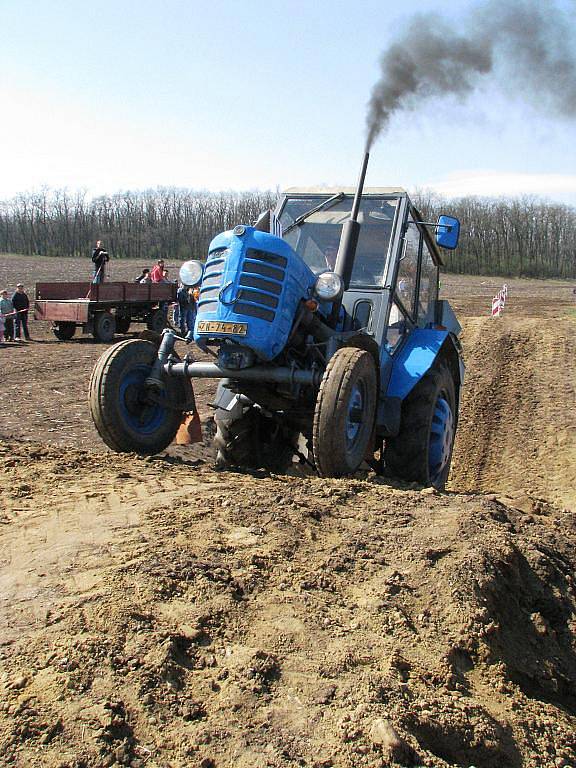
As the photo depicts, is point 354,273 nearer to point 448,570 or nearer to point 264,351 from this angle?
point 264,351

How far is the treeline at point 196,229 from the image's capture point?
71625 millimetres

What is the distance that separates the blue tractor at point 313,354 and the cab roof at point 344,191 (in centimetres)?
2

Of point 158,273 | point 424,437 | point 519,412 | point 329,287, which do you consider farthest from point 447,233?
point 158,273

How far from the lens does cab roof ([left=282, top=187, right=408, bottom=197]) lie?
7.00 metres

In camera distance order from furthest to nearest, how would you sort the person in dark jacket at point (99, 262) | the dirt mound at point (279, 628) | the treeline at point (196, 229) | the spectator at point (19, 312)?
the treeline at point (196, 229) < the person in dark jacket at point (99, 262) < the spectator at point (19, 312) < the dirt mound at point (279, 628)

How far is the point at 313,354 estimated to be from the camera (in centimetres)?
610

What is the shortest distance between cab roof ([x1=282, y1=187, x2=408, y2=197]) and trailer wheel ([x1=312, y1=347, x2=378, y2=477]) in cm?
196

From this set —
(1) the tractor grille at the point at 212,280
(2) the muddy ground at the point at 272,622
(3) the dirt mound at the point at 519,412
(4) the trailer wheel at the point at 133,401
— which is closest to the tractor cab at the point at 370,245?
(1) the tractor grille at the point at 212,280

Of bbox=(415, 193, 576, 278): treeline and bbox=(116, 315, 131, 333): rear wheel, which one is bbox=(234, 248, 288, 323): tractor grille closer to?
bbox=(116, 315, 131, 333): rear wheel

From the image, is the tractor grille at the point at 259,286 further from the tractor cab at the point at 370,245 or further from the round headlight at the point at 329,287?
the tractor cab at the point at 370,245

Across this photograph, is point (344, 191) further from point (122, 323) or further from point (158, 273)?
point (158, 273)

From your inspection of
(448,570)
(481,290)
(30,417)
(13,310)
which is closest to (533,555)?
(448,570)

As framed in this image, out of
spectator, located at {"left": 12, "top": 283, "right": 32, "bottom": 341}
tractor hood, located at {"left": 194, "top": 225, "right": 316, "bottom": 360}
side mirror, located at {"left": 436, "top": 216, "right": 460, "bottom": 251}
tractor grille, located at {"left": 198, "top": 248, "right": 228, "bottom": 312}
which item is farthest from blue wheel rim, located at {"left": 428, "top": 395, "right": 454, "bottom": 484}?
spectator, located at {"left": 12, "top": 283, "right": 32, "bottom": 341}

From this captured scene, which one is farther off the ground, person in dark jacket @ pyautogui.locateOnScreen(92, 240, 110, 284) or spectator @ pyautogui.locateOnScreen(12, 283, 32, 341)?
person in dark jacket @ pyautogui.locateOnScreen(92, 240, 110, 284)
